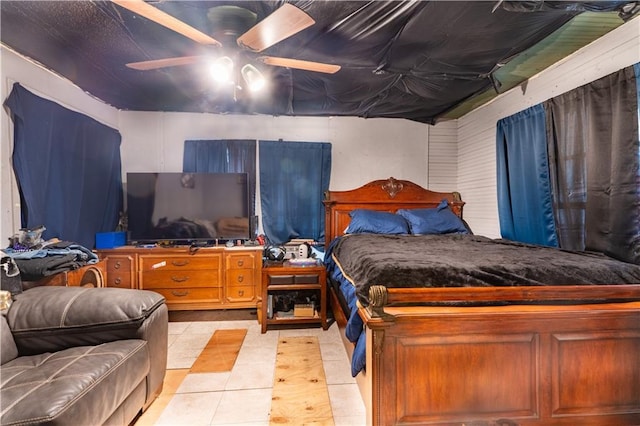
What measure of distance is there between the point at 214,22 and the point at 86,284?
2333mm

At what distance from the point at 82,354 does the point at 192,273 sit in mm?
1680

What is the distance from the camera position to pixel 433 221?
10.5 feet

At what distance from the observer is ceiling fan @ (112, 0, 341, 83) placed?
142cm

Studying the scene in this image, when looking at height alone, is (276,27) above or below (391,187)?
above

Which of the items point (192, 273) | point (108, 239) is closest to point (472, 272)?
point (192, 273)

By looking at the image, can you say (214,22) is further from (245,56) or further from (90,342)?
(90,342)

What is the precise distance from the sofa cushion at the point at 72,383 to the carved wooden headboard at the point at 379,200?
2.35m

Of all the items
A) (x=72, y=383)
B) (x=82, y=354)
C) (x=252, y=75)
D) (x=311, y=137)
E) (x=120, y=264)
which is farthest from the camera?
(x=311, y=137)

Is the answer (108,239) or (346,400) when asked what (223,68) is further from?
(346,400)

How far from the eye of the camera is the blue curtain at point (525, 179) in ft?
7.93

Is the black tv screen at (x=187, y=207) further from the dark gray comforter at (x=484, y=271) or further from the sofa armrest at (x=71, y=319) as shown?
the dark gray comforter at (x=484, y=271)

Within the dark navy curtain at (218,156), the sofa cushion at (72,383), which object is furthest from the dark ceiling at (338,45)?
the sofa cushion at (72,383)

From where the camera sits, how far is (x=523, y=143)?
263cm

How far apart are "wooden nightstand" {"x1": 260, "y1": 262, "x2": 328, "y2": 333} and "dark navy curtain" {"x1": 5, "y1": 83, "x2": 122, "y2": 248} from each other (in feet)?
6.02
